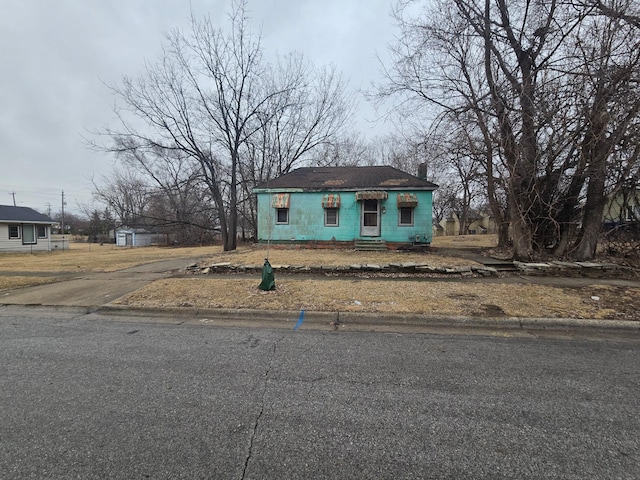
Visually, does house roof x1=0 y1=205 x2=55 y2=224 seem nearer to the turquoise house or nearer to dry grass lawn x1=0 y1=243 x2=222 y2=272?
dry grass lawn x1=0 y1=243 x2=222 y2=272

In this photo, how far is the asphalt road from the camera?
6.37 feet

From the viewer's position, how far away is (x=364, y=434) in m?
2.24

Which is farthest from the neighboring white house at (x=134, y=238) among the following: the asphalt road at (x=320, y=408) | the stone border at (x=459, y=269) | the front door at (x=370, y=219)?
the asphalt road at (x=320, y=408)

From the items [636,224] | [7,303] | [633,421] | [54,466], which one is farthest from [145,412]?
[636,224]

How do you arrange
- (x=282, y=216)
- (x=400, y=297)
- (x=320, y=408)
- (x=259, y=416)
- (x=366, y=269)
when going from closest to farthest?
(x=259, y=416) < (x=320, y=408) < (x=400, y=297) < (x=366, y=269) < (x=282, y=216)

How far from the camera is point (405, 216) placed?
1478cm

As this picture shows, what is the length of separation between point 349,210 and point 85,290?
1109 centimetres

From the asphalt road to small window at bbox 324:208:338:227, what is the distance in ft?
37.1

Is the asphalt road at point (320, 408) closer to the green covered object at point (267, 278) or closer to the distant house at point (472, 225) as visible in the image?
the green covered object at point (267, 278)

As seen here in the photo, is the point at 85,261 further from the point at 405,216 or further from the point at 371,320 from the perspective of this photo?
the point at 405,216

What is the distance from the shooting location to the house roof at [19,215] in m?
26.3

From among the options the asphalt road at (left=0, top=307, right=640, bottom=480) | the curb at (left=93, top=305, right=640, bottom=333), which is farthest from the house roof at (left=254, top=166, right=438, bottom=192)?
the asphalt road at (left=0, top=307, right=640, bottom=480)

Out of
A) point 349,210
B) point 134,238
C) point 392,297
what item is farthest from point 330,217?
point 134,238

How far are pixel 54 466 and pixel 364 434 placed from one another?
2.10 m
